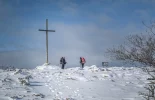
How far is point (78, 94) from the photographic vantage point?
11789mm

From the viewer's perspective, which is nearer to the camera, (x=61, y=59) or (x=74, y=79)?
(x=74, y=79)

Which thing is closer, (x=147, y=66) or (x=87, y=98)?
(x=147, y=66)

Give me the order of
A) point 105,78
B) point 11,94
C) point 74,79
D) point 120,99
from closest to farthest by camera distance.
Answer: point 11,94, point 120,99, point 74,79, point 105,78

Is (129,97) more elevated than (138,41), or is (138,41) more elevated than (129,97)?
(138,41)

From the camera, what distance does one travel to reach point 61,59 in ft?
90.8

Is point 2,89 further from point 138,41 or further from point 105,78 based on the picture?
point 105,78

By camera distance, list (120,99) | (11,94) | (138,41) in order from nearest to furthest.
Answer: (138,41)
(11,94)
(120,99)

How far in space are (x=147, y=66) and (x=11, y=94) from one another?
255 inches

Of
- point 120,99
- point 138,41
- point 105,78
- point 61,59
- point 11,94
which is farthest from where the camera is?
point 61,59

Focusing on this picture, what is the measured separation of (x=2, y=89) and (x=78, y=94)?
13.4 ft

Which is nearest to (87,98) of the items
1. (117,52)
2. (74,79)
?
(117,52)

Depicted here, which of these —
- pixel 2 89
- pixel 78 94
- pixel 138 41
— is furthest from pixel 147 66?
pixel 2 89

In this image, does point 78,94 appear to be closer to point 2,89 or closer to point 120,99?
point 120,99

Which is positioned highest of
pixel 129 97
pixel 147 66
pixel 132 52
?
pixel 132 52
